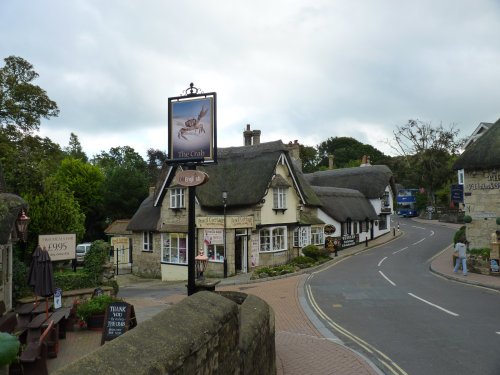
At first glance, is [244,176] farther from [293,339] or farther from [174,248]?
[293,339]

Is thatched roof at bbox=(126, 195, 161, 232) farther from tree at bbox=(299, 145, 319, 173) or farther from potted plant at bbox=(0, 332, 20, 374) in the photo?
tree at bbox=(299, 145, 319, 173)

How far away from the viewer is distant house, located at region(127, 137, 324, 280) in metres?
28.0

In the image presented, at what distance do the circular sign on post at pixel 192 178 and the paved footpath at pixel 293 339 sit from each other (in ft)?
15.1

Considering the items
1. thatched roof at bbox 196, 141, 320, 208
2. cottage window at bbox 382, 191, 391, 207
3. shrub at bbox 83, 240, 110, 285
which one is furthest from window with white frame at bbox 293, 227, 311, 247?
cottage window at bbox 382, 191, 391, 207

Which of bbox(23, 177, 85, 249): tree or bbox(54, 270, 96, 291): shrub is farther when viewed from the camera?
bbox(23, 177, 85, 249): tree

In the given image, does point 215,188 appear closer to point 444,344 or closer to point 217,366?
point 444,344

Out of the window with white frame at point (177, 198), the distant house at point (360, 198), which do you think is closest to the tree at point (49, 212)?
the window with white frame at point (177, 198)

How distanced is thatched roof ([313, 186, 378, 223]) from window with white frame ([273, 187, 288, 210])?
7.65m

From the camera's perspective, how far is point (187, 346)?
396cm

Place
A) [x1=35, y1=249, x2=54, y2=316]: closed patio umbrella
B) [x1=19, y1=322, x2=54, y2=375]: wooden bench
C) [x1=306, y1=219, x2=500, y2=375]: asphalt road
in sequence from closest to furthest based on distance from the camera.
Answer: [x1=19, y1=322, x2=54, y2=375]: wooden bench
[x1=306, y1=219, x2=500, y2=375]: asphalt road
[x1=35, y1=249, x2=54, y2=316]: closed patio umbrella

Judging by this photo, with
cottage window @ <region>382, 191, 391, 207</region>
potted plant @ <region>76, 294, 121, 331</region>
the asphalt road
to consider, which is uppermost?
cottage window @ <region>382, 191, 391, 207</region>

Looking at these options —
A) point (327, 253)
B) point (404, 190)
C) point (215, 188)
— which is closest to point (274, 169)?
point (215, 188)

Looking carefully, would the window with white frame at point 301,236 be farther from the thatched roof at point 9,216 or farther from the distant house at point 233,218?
the thatched roof at point 9,216

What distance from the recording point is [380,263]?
28.2 m
